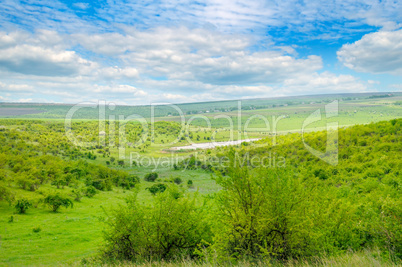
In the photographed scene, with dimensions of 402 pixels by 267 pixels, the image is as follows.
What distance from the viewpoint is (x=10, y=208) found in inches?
905

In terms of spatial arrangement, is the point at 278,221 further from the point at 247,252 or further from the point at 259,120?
the point at 259,120

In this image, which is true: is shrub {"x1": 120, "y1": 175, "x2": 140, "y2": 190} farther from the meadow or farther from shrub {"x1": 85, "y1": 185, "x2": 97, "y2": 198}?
shrub {"x1": 85, "y1": 185, "x2": 97, "y2": 198}

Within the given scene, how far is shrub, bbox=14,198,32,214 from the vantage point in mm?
22547

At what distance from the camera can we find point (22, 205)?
2264 centimetres

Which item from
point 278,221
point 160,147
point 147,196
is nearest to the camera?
point 278,221

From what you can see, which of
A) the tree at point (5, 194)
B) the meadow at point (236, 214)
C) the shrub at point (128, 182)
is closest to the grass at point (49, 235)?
the meadow at point (236, 214)

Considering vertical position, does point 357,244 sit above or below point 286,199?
below

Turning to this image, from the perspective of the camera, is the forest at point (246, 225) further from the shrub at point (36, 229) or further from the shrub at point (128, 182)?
the shrub at point (128, 182)

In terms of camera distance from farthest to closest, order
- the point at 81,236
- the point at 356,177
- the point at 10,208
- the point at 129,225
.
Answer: the point at 10,208, the point at 356,177, the point at 81,236, the point at 129,225

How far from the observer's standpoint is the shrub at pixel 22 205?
2255 cm

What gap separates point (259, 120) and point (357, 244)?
129m

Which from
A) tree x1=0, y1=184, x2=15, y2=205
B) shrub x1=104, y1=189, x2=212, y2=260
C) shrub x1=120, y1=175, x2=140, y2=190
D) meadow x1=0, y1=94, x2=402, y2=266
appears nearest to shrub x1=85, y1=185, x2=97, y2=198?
meadow x1=0, y1=94, x2=402, y2=266

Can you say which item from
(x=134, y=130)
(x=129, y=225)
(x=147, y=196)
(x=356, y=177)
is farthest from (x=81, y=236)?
(x=134, y=130)

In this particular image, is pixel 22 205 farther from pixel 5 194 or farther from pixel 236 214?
pixel 236 214
